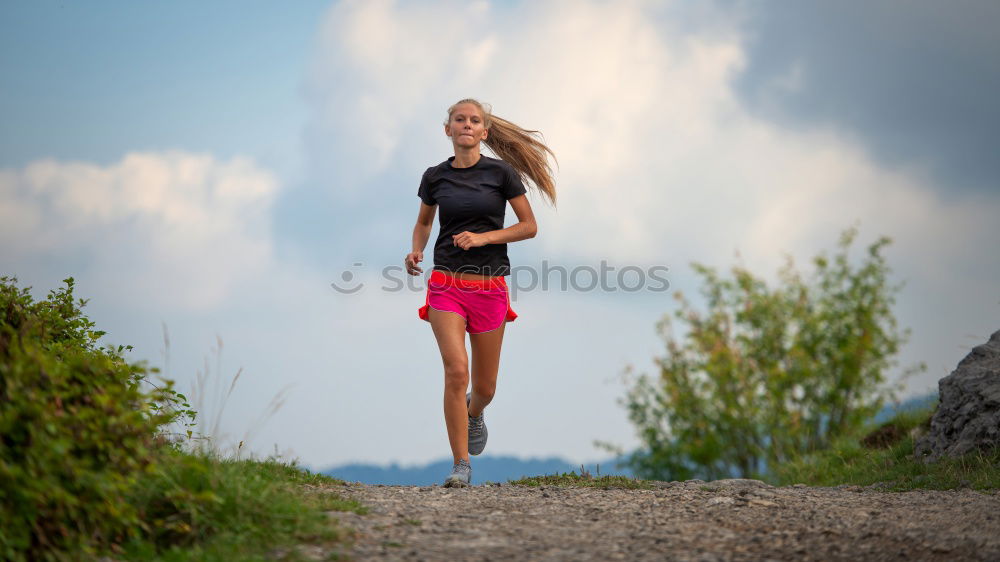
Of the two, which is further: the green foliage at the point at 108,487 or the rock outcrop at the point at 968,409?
the rock outcrop at the point at 968,409

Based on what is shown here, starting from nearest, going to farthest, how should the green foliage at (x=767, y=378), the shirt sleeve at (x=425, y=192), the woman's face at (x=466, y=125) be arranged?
the woman's face at (x=466, y=125), the shirt sleeve at (x=425, y=192), the green foliage at (x=767, y=378)

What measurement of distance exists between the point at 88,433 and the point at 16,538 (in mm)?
613

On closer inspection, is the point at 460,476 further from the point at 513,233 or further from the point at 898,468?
the point at 898,468

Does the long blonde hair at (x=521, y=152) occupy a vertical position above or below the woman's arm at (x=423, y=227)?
above

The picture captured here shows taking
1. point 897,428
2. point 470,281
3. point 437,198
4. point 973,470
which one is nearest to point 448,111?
point 437,198

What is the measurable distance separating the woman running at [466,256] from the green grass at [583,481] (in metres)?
0.76

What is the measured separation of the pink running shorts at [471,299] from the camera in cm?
714

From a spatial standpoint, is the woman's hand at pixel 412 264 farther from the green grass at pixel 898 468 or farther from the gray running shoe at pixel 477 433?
the green grass at pixel 898 468

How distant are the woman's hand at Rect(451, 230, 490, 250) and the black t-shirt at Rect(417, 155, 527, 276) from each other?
10.2 inches

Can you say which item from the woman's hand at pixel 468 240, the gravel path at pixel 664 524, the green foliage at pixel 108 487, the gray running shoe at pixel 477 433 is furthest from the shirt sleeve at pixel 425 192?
the green foliage at pixel 108 487

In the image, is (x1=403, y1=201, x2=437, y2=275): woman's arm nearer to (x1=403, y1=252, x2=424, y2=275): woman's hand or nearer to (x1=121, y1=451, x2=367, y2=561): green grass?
(x1=403, y1=252, x2=424, y2=275): woman's hand

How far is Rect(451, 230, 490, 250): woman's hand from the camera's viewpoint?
6.81 meters

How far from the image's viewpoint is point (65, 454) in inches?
182

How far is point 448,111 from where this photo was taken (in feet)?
25.3
